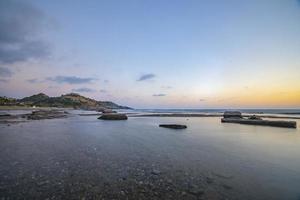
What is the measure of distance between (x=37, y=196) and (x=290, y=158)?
550 inches

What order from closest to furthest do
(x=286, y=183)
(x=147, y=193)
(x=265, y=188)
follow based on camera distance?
(x=147, y=193) → (x=265, y=188) → (x=286, y=183)

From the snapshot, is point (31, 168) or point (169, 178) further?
point (31, 168)

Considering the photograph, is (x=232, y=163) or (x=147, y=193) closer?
(x=147, y=193)

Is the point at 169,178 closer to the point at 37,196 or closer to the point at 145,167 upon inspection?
the point at 145,167

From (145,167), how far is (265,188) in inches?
205

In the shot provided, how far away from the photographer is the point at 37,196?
5684 millimetres

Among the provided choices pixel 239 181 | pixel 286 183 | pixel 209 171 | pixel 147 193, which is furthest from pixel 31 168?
pixel 286 183

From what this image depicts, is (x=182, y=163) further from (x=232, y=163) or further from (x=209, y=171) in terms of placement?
(x=232, y=163)

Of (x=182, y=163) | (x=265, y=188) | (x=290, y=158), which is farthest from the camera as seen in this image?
(x=290, y=158)

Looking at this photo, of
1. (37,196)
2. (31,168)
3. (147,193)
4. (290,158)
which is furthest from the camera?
(290,158)

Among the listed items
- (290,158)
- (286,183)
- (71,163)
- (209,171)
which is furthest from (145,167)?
(290,158)

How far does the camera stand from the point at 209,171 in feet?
27.7

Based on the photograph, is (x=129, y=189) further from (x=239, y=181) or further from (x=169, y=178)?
(x=239, y=181)

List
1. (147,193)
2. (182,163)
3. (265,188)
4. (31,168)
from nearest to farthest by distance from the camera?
(147,193) → (265,188) → (31,168) → (182,163)
